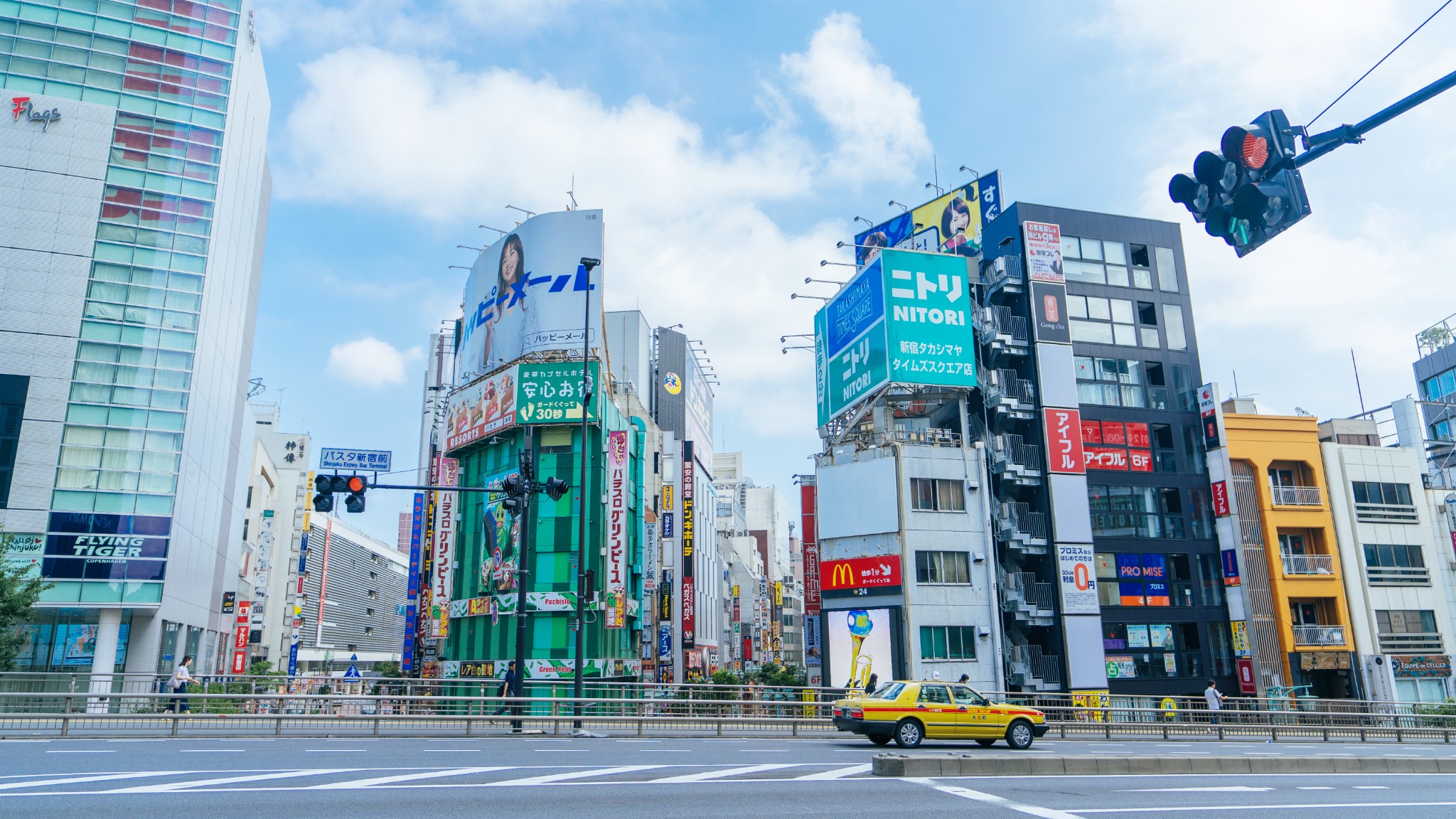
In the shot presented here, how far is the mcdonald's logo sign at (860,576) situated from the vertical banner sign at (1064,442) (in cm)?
969

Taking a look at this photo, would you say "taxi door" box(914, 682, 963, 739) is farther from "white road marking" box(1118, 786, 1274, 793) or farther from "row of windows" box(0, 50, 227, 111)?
"row of windows" box(0, 50, 227, 111)

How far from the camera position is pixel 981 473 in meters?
40.7

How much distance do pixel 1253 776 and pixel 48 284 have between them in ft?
155

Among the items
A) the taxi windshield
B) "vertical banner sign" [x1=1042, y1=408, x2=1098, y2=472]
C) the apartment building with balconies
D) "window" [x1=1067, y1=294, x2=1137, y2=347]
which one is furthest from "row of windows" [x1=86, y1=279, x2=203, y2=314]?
the apartment building with balconies

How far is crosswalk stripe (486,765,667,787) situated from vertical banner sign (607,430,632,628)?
96.7 ft

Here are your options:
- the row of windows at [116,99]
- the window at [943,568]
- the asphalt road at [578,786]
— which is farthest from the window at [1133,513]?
the row of windows at [116,99]

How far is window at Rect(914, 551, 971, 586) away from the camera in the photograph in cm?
3869

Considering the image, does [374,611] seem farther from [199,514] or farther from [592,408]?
[592,408]

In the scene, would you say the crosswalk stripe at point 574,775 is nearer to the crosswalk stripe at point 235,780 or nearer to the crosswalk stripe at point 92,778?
the crosswalk stripe at point 235,780

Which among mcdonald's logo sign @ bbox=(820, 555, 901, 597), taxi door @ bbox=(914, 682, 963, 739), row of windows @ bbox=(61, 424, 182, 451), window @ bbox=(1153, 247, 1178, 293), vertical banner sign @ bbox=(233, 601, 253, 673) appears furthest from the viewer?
vertical banner sign @ bbox=(233, 601, 253, 673)

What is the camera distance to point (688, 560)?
64938 millimetres

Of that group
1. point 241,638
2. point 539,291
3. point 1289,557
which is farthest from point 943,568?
point 241,638

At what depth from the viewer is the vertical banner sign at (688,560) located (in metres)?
64.2

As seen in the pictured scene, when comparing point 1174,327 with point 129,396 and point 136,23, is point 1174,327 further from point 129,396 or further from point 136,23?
point 136,23
